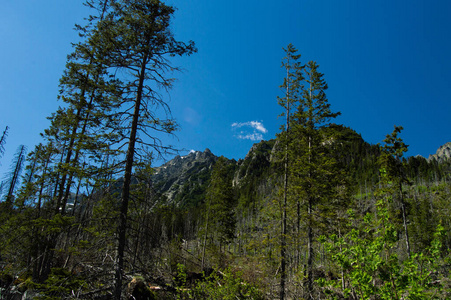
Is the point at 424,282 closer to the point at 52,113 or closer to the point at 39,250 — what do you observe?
the point at 39,250

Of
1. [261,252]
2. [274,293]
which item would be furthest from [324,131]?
[274,293]

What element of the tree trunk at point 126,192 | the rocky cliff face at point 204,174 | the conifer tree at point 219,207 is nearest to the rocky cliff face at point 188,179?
the rocky cliff face at point 204,174

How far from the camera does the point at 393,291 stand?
14.0 feet

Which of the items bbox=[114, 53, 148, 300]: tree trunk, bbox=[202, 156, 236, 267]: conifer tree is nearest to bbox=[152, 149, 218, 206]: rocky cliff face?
bbox=[202, 156, 236, 267]: conifer tree

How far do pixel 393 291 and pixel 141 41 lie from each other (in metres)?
9.03

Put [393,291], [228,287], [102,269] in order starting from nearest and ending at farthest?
1. [393,291]
2. [102,269]
3. [228,287]

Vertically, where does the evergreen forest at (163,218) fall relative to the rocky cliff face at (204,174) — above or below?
below

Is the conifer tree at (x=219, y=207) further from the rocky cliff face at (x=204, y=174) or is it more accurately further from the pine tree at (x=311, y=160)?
the rocky cliff face at (x=204, y=174)

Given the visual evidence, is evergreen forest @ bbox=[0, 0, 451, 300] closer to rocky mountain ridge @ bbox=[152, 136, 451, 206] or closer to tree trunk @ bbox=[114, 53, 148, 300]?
tree trunk @ bbox=[114, 53, 148, 300]

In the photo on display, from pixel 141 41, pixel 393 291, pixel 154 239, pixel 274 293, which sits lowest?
pixel 274 293

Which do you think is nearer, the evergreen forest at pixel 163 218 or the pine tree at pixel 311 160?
the evergreen forest at pixel 163 218

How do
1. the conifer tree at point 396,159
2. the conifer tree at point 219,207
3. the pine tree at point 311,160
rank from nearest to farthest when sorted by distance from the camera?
the pine tree at point 311,160, the conifer tree at point 396,159, the conifer tree at point 219,207

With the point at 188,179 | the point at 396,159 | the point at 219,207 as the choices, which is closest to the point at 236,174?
the point at 188,179

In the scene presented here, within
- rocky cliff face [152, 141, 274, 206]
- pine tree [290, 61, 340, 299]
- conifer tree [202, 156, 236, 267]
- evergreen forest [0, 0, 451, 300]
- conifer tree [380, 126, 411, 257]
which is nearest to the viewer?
evergreen forest [0, 0, 451, 300]
